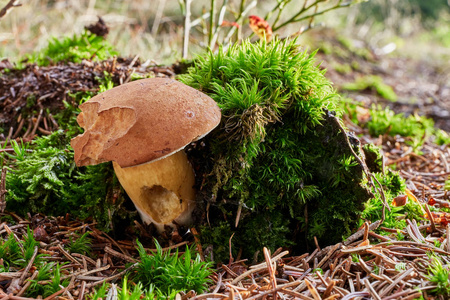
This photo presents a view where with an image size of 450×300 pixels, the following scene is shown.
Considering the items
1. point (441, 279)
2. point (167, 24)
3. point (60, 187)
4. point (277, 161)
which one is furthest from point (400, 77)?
point (60, 187)

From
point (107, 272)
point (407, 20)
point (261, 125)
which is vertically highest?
point (261, 125)

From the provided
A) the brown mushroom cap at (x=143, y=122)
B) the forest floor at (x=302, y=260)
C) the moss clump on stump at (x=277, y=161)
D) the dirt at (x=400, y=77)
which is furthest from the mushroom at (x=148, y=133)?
the dirt at (x=400, y=77)

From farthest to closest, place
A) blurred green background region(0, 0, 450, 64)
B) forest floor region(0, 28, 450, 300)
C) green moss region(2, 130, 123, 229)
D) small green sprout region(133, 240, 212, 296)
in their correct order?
blurred green background region(0, 0, 450, 64), green moss region(2, 130, 123, 229), small green sprout region(133, 240, 212, 296), forest floor region(0, 28, 450, 300)

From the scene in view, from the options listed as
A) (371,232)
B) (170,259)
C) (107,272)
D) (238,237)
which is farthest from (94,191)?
(371,232)

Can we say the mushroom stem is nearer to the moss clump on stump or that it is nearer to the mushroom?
the mushroom

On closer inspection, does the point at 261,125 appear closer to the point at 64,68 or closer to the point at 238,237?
the point at 238,237

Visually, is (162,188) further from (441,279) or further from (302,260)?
(441,279)

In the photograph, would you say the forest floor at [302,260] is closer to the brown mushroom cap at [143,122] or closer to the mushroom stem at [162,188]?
the mushroom stem at [162,188]

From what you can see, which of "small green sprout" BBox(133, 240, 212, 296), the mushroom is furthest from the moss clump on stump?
"small green sprout" BBox(133, 240, 212, 296)
